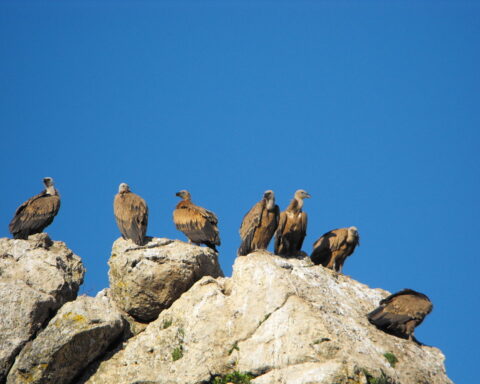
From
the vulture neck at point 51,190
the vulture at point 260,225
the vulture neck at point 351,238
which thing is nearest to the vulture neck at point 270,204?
the vulture at point 260,225

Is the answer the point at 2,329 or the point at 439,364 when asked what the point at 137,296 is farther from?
the point at 439,364

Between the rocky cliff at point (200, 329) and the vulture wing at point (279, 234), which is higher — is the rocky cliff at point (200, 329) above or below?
below

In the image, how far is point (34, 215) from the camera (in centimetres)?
1936

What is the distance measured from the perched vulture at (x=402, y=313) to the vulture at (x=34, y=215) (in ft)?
27.3

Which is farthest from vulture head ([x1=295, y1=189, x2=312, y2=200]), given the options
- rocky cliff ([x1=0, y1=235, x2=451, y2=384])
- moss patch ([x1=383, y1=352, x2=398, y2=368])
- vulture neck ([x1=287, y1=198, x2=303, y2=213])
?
moss patch ([x1=383, y1=352, x2=398, y2=368])

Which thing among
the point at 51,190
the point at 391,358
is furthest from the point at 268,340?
the point at 51,190

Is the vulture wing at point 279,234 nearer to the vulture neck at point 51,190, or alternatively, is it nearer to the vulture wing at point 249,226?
the vulture wing at point 249,226

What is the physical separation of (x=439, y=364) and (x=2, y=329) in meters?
8.56

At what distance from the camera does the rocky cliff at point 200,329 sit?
560 inches

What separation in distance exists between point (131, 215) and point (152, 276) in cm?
211

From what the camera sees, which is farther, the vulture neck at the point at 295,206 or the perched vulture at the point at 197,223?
the vulture neck at the point at 295,206

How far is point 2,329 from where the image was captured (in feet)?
50.4

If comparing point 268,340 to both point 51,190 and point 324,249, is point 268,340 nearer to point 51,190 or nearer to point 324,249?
point 324,249

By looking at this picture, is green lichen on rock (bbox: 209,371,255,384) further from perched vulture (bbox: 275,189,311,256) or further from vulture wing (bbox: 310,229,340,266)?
vulture wing (bbox: 310,229,340,266)
